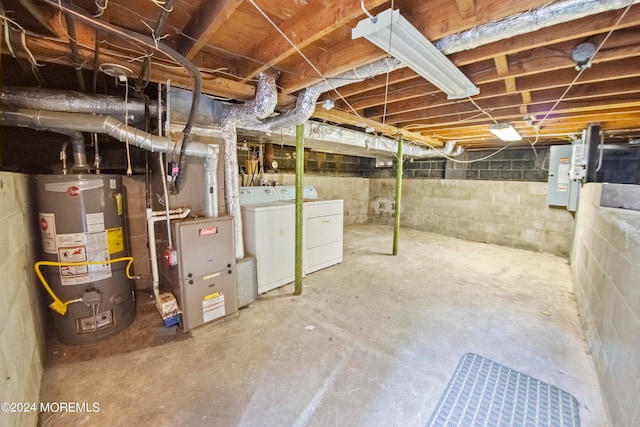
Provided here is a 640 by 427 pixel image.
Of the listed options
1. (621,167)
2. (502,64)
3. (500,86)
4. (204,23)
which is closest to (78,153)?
(204,23)

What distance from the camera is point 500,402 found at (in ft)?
4.93

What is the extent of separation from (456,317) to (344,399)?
142cm

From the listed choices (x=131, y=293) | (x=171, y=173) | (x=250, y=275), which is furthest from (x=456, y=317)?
(x=131, y=293)

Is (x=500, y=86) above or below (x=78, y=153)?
above

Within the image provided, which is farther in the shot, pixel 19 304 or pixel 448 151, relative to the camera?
pixel 448 151

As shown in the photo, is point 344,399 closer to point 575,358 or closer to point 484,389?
point 484,389

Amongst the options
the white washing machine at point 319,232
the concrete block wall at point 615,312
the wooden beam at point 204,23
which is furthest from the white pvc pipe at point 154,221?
the concrete block wall at point 615,312

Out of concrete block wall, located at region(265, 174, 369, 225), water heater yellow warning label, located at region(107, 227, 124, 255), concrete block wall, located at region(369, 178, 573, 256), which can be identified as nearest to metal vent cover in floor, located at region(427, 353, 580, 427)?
water heater yellow warning label, located at region(107, 227, 124, 255)

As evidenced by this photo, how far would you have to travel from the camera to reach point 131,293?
227 cm

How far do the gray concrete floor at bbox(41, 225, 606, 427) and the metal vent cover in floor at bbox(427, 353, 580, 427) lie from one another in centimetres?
7

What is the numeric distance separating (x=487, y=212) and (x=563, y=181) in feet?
4.32

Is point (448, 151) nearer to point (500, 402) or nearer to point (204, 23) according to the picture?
point (500, 402)

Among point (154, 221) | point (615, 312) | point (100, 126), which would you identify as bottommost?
point (615, 312)

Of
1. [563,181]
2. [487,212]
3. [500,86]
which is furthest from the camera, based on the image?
[487,212]
